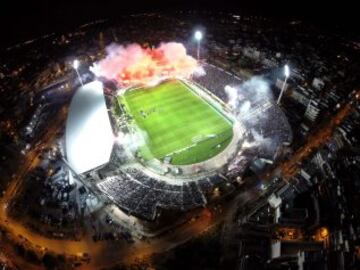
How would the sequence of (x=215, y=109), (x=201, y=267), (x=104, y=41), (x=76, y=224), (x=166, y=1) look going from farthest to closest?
(x=166, y=1)
(x=104, y=41)
(x=215, y=109)
(x=76, y=224)
(x=201, y=267)

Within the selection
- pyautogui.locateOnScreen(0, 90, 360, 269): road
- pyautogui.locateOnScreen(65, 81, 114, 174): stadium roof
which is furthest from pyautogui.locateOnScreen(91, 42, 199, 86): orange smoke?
pyautogui.locateOnScreen(0, 90, 360, 269): road

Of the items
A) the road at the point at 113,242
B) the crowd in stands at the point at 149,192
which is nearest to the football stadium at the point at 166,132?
the crowd in stands at the point at 149,192

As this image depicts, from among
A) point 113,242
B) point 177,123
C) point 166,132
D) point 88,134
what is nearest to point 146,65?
point 177,123

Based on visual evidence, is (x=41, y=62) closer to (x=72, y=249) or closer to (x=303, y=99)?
(x=72, y=249)

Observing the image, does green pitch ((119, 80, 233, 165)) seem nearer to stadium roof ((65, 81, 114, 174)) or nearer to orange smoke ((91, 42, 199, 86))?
orange smoke ((91, 42, 199, 86))

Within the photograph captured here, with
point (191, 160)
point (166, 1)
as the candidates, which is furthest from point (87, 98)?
point (166, 1)

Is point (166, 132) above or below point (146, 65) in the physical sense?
below

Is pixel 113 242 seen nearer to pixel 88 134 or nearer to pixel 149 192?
pixel 149 192

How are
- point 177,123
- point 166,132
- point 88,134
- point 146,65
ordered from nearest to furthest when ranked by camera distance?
point 88,134 → point 166,132 → point 177,123 → point 146,65
